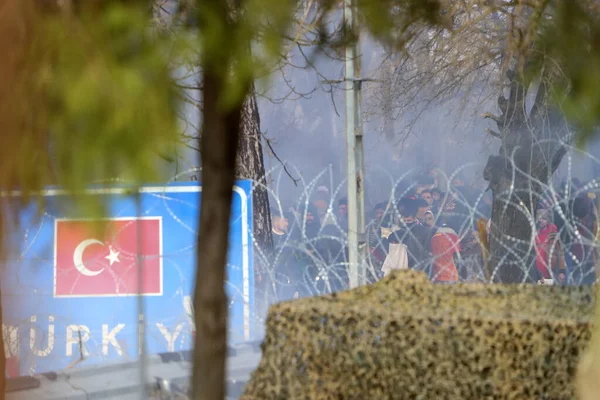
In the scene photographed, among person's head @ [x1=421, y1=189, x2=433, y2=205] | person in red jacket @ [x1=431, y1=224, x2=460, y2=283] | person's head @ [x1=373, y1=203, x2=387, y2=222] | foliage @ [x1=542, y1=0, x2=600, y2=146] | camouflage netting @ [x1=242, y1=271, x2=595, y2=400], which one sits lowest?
camouflage netting @ [x1=242, y1=271, x2=595, y2=400]

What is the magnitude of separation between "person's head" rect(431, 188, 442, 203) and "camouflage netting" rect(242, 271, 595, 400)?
7.75ft

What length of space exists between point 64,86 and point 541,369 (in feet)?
6.27

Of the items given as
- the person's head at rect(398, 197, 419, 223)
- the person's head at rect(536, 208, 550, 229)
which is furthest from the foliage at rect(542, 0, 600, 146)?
the person's head at rect(536, 208, 550, 229)

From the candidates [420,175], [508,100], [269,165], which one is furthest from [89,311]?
[508,100]

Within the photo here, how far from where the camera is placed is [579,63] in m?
2.59

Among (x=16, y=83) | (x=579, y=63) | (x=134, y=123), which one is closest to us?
(x=134, y=123)

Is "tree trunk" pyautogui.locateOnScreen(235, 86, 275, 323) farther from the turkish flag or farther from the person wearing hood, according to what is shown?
the person wearing hood

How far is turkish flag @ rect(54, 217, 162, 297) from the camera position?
426 cm

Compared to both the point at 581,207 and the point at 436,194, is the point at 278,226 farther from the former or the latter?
the point at 581,207

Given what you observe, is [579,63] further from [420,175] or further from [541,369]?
[420,175]

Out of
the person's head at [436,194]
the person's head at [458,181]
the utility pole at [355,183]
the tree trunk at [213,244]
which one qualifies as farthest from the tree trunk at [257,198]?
the tree trunk at [213,244]

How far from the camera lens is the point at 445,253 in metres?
5.08

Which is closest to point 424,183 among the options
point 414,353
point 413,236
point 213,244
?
point 413,236

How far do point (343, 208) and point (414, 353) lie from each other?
7.37 ft
